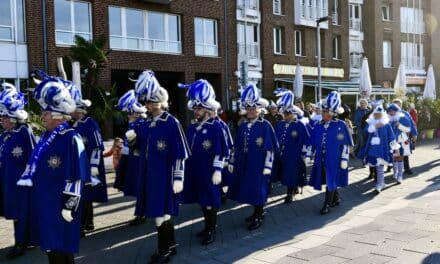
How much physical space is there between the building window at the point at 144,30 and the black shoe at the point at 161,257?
16708mm

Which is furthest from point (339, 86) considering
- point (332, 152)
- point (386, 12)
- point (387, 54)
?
point (332, 152)

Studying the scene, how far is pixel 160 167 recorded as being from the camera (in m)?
5.98

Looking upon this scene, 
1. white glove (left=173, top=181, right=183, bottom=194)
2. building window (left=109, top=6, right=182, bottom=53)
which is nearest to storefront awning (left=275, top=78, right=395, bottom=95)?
building window (left=109, top=6, right=182, bottom=53)

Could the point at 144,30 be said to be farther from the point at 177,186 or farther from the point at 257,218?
the point at 177,186

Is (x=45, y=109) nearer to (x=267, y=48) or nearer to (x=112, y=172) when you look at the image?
(x=112, y=172)

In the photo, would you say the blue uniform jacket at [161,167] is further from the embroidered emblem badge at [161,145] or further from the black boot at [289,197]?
the black boot at [289,197]

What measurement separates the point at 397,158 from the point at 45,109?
8590mm

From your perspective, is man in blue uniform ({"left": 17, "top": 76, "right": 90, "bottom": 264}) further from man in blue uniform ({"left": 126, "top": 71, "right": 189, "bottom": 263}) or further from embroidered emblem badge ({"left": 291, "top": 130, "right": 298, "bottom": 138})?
embroidered emblem badge ({"left": 291, "top": 130, "right": 298, "bottom": 138})

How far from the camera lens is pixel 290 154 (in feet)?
31.5

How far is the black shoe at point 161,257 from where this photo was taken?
590 centimetres

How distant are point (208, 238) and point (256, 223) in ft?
3.48

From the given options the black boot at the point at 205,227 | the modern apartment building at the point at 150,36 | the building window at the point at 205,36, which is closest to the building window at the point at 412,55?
the modern apartment building at the point at 150,36

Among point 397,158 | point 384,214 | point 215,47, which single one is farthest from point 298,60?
point 384,214

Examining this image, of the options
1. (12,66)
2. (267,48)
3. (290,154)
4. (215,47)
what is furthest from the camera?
(267,48)
